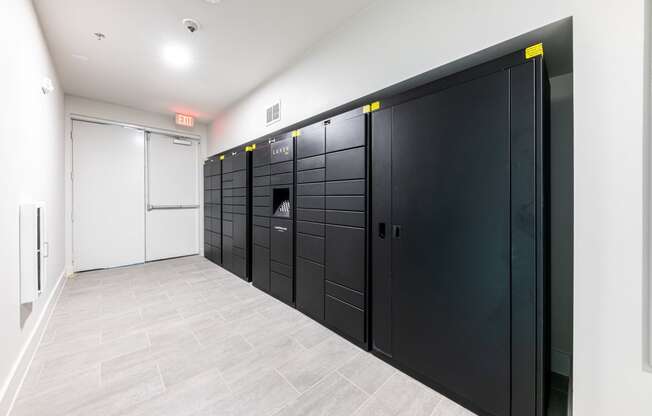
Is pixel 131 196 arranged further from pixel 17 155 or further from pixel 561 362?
pixel 561 362

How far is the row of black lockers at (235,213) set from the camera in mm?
3721

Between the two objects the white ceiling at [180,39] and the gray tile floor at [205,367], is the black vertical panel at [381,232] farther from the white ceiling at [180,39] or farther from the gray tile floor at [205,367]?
the white ceiling at [180,39]

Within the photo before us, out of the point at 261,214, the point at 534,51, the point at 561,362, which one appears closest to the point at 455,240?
the point at 534,51

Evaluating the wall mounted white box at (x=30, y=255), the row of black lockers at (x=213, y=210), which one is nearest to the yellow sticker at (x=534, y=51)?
the wall mounted white box at (x=30, y=255)

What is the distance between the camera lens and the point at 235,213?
397 cm

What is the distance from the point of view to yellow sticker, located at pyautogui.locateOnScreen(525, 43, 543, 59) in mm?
1203

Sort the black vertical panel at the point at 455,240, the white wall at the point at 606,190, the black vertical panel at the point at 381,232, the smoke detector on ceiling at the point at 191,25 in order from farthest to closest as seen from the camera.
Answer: the smoke detector on ceiling at the point at 191,25 < the black vertical panel at the point at 381,232 < the black vertical panel at the point at 455,240 < the white wall at the point at 606,190

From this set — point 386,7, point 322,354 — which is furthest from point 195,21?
point 322,354

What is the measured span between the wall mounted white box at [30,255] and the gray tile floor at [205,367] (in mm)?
566

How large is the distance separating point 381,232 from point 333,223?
0.53 m

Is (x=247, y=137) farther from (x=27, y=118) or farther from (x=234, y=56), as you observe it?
(x=27, y=118)

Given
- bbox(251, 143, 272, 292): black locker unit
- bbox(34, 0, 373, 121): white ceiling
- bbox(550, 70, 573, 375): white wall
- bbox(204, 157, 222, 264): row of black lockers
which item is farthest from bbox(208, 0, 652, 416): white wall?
bbox(204, 157, 222, 264): row of black lockers

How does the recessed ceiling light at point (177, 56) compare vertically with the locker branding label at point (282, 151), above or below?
above

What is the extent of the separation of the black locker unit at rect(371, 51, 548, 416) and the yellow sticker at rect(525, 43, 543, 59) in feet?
0.08
